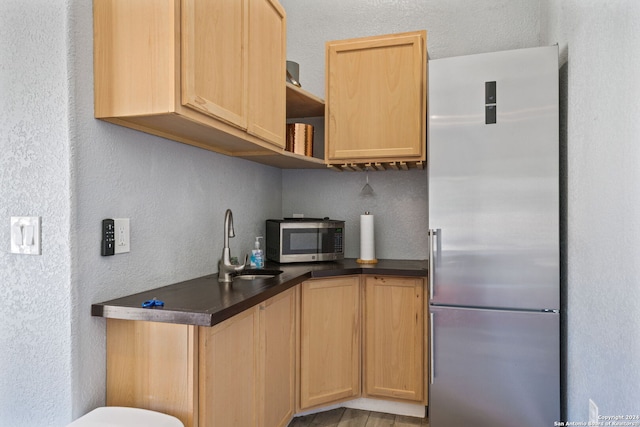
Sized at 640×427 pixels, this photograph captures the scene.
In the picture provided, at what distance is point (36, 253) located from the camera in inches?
52.2

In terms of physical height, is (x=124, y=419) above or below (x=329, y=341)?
above

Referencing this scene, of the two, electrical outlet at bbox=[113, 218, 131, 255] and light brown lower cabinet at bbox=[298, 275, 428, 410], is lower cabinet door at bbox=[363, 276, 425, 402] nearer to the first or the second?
light brown lower cabinet at bbox=[298, 275, 428, 410]

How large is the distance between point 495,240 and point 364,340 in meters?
1.01

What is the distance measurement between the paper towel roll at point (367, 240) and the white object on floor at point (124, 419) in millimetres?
1688

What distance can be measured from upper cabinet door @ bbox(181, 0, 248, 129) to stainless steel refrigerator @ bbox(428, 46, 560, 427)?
1034 millimetres

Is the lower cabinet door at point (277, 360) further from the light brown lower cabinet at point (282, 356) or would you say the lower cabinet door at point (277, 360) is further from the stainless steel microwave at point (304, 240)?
the stainless steel microwave at point (304, 240)

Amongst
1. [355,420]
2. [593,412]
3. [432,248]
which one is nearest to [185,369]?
[432,248]

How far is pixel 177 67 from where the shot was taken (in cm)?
131

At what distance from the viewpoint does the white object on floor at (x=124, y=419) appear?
120 cm

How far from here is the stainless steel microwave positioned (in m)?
2.57

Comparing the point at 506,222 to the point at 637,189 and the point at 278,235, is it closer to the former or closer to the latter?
the point at 637,189

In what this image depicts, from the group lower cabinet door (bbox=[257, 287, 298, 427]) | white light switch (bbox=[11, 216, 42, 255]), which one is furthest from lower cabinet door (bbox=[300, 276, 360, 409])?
white light switch (bbox=[11, 216, 42, 255])

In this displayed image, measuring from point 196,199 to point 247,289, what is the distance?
0.59 meters

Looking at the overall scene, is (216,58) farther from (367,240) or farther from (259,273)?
(367,240)
